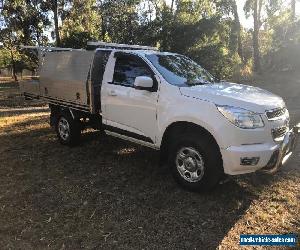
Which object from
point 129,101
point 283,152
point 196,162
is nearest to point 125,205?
point 196,162

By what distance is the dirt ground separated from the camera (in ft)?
14.9

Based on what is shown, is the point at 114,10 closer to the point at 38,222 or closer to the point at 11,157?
the point at 11,157

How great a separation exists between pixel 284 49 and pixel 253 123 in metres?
19.9

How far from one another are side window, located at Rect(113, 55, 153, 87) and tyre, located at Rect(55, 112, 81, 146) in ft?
5.80

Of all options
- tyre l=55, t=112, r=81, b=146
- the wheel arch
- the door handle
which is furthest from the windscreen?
tyre l=55, t=112, r=81, b=146

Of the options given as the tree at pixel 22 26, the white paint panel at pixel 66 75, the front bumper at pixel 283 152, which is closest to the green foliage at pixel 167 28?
the tree at pixel 22 26

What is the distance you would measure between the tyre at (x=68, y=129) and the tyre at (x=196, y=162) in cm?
300

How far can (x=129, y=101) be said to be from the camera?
648cm

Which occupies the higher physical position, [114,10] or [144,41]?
[114,10]

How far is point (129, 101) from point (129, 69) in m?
0.62

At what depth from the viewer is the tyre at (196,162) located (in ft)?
17.4

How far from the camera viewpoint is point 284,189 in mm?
5918

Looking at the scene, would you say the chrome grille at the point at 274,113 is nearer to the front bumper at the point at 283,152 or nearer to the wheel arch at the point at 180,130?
the front bumper at the point at 283,152

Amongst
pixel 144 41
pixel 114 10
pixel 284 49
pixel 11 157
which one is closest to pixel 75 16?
pixel 114 10
